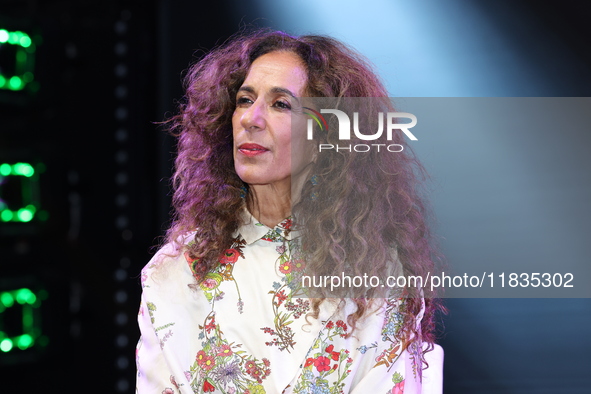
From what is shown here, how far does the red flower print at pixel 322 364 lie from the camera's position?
4.27 feet

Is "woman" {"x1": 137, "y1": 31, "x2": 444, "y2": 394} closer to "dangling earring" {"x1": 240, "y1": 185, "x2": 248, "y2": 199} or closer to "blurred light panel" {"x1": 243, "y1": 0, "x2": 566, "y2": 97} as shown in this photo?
"dangling earring" {"x1": 240, "y1": 185, "x2": 248, "y2": 199}

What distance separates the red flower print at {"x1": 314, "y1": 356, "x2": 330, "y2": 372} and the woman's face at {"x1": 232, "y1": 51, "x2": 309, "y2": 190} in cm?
38

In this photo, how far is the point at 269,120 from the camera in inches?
54.8

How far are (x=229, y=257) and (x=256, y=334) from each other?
183 mm

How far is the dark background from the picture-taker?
220 cm

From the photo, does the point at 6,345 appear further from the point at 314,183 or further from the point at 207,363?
the point at 314,183

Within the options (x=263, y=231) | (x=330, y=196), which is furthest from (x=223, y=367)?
(x=330, y=196)

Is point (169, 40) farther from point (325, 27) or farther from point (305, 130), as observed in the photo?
point (305, 130)

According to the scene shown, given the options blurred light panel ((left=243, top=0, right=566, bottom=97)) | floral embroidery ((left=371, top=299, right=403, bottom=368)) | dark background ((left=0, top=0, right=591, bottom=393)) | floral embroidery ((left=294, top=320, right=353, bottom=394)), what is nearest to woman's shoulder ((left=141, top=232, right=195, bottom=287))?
floral embroidery ((left=294, top=320, right=353, bottom=394))

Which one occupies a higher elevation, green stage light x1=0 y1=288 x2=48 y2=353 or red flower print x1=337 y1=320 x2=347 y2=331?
green stage light x1=0 y1=288 x2=48 y2=353

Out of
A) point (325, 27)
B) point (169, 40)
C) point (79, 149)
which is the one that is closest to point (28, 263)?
point (79, 149)

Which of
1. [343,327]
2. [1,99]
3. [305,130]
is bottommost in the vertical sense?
[343,327]

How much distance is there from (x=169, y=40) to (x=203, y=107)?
2.41 ft

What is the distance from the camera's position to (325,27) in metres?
2.01
